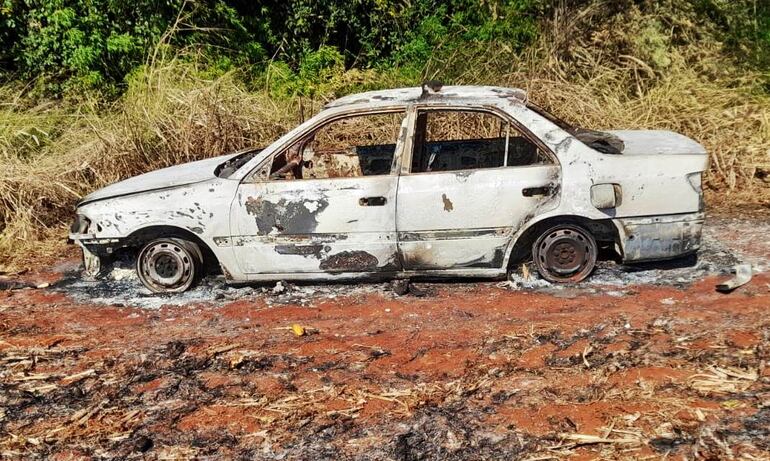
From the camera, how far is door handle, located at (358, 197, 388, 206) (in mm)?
5285

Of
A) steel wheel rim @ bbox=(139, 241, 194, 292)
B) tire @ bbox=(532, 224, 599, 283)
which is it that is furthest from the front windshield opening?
tire @ bbox=(532, 224, 599, 283)

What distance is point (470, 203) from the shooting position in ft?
17.2

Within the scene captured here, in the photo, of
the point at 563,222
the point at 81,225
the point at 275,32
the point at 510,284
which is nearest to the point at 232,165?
the point at 81,225

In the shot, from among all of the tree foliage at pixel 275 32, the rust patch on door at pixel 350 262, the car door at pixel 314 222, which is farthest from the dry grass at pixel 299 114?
the rust patch on door at pixel 350 262

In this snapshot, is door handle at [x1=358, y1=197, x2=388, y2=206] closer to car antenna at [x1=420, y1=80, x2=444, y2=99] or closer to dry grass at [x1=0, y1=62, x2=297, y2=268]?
car antenna at [x1=420, y1=80, x2=444, y2=99]

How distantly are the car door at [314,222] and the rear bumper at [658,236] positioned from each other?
1.75 m

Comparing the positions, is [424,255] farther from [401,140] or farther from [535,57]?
[535,57]

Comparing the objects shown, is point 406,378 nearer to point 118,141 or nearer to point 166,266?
point 166,266

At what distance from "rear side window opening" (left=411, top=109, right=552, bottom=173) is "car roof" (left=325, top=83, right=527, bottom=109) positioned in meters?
0.13

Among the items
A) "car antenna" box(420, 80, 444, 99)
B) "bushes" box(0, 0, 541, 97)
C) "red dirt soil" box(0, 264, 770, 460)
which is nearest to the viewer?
"red dirt soil" box(0, 264, 770, 460)

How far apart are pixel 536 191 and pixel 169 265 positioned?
10.2 ft

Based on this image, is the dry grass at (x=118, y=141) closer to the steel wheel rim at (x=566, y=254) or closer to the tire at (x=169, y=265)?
the tire at (x=169, y=265)

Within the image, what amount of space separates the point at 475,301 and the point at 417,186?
102cm

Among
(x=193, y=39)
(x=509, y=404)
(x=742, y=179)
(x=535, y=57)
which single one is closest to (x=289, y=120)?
(x=193, y=39)
